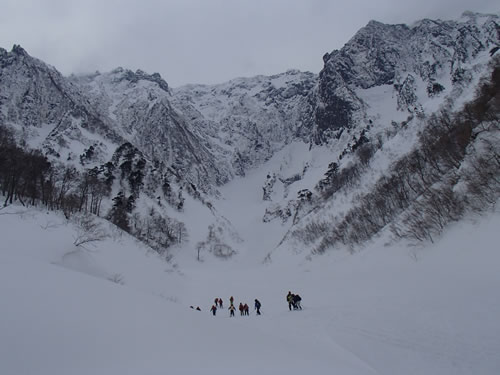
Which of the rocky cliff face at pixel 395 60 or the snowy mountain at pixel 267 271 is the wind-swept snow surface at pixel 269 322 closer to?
the snowy mountain at pixel 267 271

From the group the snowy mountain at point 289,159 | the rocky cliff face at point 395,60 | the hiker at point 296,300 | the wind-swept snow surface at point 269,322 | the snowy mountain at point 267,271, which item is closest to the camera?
the wind-swept snow surface at point 269,322

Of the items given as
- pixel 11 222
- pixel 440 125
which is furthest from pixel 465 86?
pixel 11 222

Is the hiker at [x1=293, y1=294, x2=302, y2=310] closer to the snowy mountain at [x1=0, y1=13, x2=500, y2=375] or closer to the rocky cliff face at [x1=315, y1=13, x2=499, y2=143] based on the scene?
the snowy mountain at [x1=0, y1=13, x2=500, y2=375]

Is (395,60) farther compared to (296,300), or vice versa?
(395,60)

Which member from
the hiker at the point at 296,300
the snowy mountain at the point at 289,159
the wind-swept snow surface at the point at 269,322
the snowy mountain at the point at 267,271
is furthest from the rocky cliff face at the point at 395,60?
the hiker at the point at 296,300

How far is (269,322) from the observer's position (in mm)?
15703

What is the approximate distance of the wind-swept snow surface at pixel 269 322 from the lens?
4.39 m

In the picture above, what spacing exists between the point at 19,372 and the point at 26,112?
13689cm

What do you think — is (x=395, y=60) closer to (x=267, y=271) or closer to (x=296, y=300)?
(x=267, y=271)

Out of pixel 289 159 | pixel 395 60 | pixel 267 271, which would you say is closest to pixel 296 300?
pixel 267 271

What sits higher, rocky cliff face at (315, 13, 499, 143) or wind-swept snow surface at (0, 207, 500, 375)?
rocky cliff face at (315, 13, 499, 143)

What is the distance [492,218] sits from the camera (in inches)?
595

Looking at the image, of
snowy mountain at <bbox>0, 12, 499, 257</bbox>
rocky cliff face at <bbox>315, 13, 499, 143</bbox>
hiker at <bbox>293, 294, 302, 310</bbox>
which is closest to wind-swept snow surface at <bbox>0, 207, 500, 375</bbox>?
hiker at <bbox>293, 294, 302, 310</bbox>

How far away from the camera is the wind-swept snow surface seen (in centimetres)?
439
